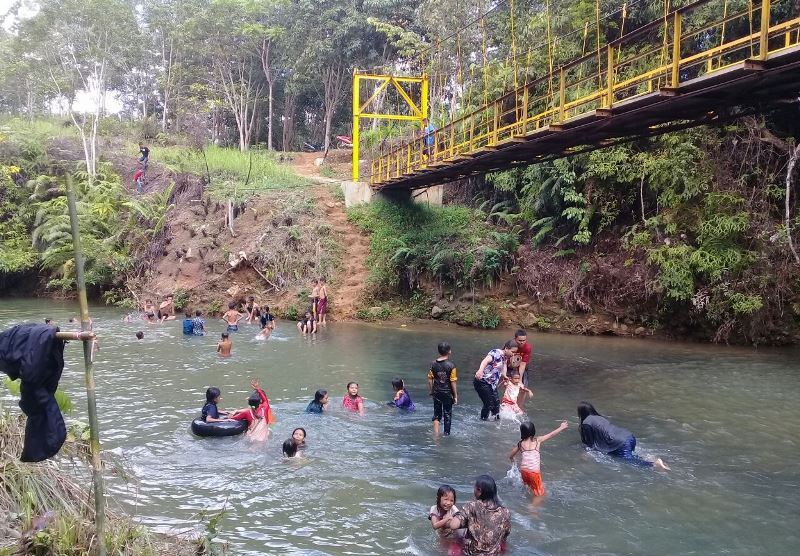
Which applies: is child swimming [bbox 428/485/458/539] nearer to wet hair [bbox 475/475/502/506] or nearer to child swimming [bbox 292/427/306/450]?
wet hair [bbox 475/475/502/506]

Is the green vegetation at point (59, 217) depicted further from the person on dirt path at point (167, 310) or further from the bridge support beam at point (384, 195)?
the bridge support beam at point (384, 195)

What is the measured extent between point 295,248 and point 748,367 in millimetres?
16187

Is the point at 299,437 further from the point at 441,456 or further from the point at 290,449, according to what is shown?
the point at 441,456

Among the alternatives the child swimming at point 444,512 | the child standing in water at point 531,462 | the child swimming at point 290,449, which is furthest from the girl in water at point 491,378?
the child swimming at point 444,512

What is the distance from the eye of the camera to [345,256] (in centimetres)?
2450

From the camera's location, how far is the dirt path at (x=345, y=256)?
22.4 m

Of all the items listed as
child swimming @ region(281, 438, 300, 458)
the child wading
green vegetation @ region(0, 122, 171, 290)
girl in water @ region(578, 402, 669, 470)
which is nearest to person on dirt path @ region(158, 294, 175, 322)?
green vegetation @ region(0, 122, 171, 290)

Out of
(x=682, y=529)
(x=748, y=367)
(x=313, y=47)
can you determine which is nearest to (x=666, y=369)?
(x=748, y=367)

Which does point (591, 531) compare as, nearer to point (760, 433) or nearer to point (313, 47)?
point (760, 433)

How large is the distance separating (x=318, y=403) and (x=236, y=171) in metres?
21.8

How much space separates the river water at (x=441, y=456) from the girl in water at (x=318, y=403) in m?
0.23

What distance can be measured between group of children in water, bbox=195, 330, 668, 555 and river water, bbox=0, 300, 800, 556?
225 millimetres

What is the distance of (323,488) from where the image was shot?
709cm

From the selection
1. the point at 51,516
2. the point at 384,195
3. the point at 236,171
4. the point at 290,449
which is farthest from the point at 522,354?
the point at 236,171
